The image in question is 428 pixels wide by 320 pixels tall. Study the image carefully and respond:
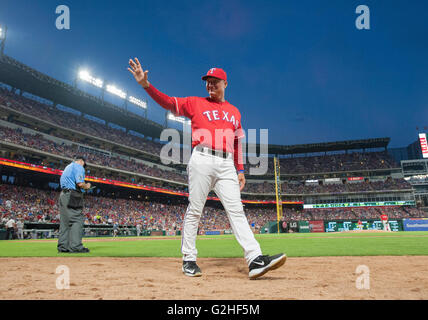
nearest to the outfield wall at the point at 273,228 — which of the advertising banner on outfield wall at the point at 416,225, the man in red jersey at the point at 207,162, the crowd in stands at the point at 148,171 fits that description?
the advertising banner on outfield wall at the point at 416,225

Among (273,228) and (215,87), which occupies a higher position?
(215,87)

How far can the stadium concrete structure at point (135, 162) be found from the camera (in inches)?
1137

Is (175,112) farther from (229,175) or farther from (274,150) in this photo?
(274,150)

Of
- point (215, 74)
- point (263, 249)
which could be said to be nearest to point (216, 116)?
point (215, 74)

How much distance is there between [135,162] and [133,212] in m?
10.4

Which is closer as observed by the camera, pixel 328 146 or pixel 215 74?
pixel 215 74

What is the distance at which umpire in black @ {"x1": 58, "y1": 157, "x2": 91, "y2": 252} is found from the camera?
225 inches

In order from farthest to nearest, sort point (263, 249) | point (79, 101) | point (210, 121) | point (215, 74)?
point (79, 101) < point (263, 249) < point (215, 74) < point (210, 121)

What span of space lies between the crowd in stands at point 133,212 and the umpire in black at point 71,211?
16.7 meters

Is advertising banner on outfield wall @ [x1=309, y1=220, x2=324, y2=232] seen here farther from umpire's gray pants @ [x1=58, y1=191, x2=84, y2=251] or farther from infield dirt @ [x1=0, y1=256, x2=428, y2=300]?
infield dirt @ [x1=0, y1=256, x2=428, y2=300]

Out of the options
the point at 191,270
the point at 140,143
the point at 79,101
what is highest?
the point at 79,101

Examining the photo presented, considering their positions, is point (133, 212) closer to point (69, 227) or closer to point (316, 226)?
point (316, 226)

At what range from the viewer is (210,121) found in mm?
3346

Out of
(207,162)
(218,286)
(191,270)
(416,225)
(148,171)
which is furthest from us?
(148,171)
